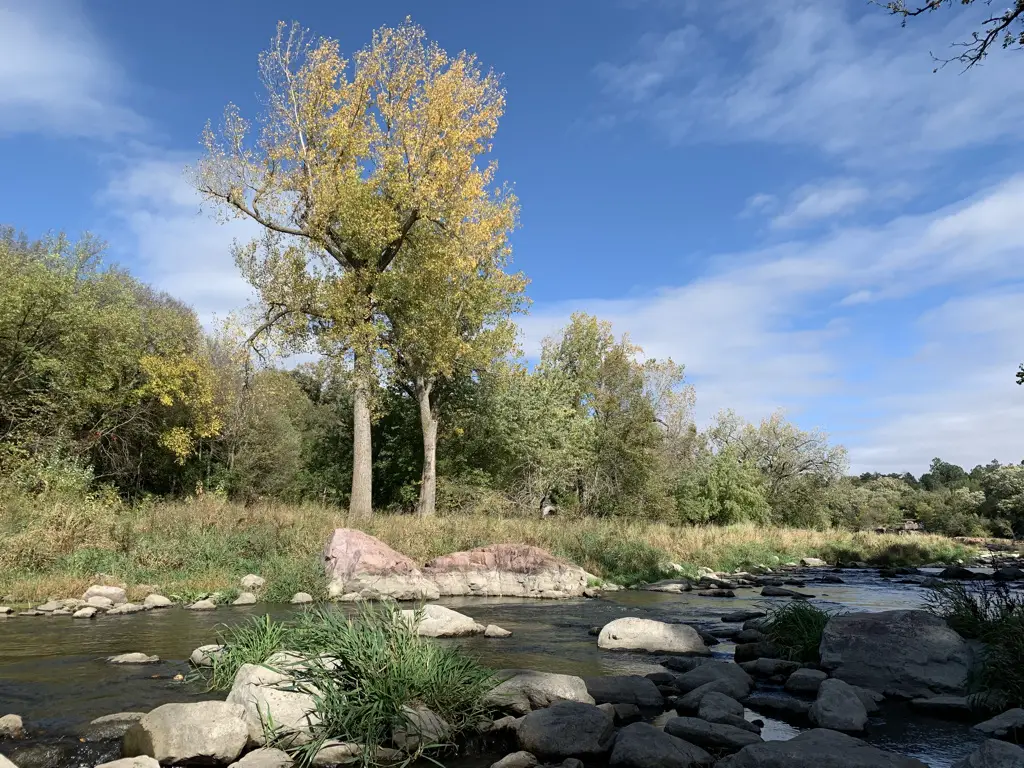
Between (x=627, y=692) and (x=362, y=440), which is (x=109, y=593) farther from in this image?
(x=362, y=440)

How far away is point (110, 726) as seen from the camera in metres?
6.16

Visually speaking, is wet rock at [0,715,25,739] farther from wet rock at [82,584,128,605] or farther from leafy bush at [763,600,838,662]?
leafy bush at [763,600,838,662]

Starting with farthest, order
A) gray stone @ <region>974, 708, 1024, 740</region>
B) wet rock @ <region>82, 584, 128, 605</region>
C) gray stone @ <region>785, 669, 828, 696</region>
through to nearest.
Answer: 1. wet rock @ <region>82, 584, 128, 605</region>
2. gray stone @ <region>785, 669, 828, 696</region>
3. gray stone @ <region>974, 708, 1024, 740</region>

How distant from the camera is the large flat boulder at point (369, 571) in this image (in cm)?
1529

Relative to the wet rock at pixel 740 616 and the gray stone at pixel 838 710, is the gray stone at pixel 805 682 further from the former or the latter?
the wet rock at pixel 740 616

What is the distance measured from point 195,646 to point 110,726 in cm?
381

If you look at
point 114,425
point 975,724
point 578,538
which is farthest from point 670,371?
point 975,724

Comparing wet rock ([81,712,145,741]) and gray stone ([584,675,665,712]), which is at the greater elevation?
wet rock ([81,712,145,741])

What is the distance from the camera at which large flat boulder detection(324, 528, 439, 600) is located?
15289 millimetres

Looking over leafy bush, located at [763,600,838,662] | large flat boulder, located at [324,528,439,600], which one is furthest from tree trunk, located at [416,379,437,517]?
leafy bush, located at [763,600,838,662]

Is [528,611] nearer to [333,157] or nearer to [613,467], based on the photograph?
[333,157]

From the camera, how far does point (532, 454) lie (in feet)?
107

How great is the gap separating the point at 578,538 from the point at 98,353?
16.9m

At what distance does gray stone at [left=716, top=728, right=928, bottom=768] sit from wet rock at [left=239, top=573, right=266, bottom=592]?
486 inches
